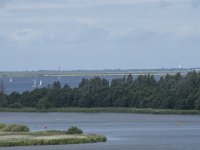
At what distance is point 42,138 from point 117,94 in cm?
8833

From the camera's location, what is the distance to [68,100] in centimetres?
17450

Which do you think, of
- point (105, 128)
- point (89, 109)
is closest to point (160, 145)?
point (105, 128)

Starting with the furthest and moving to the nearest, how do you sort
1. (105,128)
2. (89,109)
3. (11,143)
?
1. (89,109)
2. (105,128)
3. (11,143)

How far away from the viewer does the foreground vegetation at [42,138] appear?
79.3 meters

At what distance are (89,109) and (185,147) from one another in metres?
87.0

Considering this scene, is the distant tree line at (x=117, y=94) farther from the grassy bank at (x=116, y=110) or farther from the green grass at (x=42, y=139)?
the green grass at (x=42, y=139)

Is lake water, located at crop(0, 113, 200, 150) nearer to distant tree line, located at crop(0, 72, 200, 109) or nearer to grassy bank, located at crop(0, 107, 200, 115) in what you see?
grassy bank, located at crop(0, 107, 200, 115)

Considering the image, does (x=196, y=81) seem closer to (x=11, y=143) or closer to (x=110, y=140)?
(x=110, y=140)

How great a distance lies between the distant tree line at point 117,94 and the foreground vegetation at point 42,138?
6993 centimetres

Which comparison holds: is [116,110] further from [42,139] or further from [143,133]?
[42,139]

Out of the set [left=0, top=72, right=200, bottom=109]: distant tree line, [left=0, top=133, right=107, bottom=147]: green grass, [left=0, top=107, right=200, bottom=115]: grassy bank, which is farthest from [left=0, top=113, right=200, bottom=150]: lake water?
[left=0, top=72, right=200, bottom=109]: distant tree line

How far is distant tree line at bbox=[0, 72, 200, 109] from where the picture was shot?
160750mm

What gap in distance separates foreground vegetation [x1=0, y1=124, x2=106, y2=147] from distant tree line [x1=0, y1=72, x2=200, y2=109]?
6993cm

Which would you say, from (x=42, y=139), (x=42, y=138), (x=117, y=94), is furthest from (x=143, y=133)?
(x=117, y=94)
